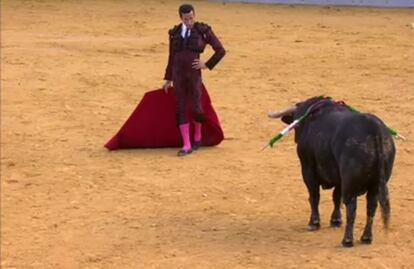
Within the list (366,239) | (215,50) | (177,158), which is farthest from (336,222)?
(215,50)

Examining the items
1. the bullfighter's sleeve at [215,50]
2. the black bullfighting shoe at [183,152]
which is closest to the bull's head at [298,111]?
the bullfighter's sleeve at [215,50]

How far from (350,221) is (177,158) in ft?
10.4

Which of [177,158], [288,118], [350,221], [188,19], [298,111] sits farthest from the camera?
[177,158]

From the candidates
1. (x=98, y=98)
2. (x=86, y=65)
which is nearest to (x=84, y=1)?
(x=86, y=65)

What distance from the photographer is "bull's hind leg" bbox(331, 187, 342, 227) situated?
7062mm

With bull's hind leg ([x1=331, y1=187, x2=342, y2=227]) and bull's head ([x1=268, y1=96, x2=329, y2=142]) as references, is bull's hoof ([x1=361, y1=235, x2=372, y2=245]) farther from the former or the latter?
bull's head ([x1=268, y1=96, x2=329, y2=142])

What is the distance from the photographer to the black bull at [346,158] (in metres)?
6.41

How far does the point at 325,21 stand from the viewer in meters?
20.2

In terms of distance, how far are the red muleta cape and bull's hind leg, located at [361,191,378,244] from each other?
3.45 m

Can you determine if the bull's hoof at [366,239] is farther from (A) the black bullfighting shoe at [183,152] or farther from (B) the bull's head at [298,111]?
(A) the black bullfighting shoe at [183,152]

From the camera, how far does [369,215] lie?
6.64 metres

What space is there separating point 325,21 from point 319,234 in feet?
44.5

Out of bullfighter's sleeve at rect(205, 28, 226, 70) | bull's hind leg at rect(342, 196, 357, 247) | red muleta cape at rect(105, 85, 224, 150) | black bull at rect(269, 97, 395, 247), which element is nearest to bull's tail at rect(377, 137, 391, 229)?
black bull at rect(269, 97, 395, 247)

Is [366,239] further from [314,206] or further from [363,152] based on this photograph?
[363,152]
